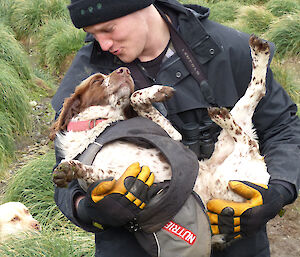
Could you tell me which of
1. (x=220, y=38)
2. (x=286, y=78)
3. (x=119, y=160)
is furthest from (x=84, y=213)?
(x=286, y=78)

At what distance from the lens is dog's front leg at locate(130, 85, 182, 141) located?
2818 millimetres

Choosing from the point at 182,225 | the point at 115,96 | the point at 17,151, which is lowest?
the point at 17,151

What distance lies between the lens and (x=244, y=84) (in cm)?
306

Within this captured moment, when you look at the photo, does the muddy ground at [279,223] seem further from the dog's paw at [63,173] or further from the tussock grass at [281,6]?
the tussock grass at [281,6]

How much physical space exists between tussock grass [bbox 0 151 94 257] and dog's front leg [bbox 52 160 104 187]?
1538 millimetres

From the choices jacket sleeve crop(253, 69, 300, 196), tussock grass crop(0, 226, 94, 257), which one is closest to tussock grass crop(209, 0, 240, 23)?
tussock grass crop(0, 226, 94, 257)

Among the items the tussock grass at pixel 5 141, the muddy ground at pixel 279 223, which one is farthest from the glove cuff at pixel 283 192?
the tussock grass at pixel 5 141

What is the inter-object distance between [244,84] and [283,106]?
1.01 feet

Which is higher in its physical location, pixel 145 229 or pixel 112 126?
pixel 112 126

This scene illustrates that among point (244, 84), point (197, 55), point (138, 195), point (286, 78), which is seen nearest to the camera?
point (138, 195)

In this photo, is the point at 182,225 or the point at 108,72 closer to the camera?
the point at 182,225

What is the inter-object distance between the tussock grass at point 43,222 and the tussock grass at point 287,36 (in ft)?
17.9

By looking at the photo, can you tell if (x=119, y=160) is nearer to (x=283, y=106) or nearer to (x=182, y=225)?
(x=182, y=225)

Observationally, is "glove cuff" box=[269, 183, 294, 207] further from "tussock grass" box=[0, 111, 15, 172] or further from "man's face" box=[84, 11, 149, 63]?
"tussock grass" box=[0, 111, 15, 172]
